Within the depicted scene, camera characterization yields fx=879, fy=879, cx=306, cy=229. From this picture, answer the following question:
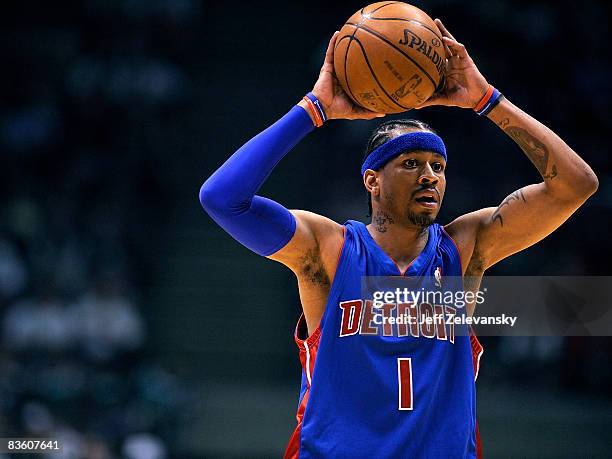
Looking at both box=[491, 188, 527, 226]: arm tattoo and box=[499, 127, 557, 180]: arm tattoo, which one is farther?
box=[491, 188, 527, 226]: arm tattoo

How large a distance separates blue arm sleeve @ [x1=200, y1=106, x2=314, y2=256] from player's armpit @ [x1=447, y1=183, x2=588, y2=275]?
0.77 meters

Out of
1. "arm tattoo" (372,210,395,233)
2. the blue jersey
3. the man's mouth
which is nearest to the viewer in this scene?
the blue jersey

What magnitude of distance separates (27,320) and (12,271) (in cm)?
79

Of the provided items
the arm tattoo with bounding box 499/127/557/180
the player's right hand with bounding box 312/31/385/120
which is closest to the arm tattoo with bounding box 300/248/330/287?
the player's right hand with bounding box 312/31/385/120

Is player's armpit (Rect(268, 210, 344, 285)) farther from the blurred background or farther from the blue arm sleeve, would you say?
the blurred background

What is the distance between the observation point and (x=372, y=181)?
3.61 m

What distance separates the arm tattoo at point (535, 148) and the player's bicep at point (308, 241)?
78cm

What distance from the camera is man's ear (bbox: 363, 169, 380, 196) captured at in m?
3.58

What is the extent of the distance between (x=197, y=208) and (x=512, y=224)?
314 inches

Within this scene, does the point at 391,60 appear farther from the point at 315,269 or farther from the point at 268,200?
the point at 315,269

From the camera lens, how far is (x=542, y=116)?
10555 mm

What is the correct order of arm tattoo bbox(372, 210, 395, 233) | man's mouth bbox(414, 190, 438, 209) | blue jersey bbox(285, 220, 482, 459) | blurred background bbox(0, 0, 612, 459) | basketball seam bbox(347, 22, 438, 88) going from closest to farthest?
blue jersey bbox(285, 220, 482, 459)
basketball seam bbox(347, 22, 438, 88)
man's mouth bbox(414, 190, 438, 209)
arm tattoo bbox(372, 210, 395, 233)
blurred background bbox(0, 0, 612, 459)

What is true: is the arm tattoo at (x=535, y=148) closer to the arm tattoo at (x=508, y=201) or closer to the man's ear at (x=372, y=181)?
the arm tattoo at (x=508, y=201)

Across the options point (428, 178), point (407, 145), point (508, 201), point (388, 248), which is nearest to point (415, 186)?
point (428, 178)
